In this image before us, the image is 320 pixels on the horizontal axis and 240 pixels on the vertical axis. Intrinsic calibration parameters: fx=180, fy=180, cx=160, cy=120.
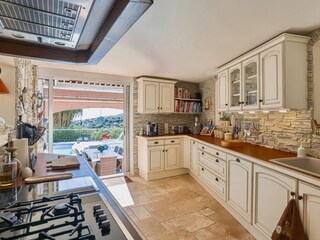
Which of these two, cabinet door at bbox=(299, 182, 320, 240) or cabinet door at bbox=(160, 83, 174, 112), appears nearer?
cabinet door at bbox=(299, 182, 320, 240)

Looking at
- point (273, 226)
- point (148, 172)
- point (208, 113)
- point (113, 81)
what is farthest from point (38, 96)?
point (273, 226)

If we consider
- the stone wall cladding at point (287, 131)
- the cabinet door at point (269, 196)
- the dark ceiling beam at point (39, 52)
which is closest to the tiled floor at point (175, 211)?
the cabinet door at point (269, 196)

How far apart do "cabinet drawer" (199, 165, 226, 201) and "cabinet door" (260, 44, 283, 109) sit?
4.13 ft

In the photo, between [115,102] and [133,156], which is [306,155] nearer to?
[133,156]

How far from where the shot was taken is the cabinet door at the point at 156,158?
3.84m

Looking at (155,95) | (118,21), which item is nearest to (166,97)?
(155,95)

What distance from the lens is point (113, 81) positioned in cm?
405

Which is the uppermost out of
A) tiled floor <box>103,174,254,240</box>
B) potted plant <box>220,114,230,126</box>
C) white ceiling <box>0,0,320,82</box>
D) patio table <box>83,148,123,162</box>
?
white ceiling <box>0,0,320,82</box>

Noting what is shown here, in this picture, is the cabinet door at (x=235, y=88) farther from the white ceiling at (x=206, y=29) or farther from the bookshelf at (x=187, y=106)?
the bookshelf at (x=187, y=106)

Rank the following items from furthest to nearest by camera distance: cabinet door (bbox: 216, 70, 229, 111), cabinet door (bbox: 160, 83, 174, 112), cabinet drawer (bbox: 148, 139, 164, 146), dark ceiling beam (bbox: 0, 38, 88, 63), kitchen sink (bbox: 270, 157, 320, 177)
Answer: cabinet door (bbox: 160, 83, 174, 112)
cabinet drawer (bbox: 148, 139, 164, 146)
cabinet door (bbox: 216, 70, 229, 111)
kitchen sink (bbox: 270, 157, 320, 177)
dark ceiling beam (bbox: 0, 38, 88, 63)

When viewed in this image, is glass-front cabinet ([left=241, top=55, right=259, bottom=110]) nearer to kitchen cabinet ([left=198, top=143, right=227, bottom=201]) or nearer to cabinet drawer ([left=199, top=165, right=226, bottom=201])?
kitchen cabinet ([left=198, top=143, right=227, bottom=201])

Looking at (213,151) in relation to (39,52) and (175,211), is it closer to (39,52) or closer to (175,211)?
(175,211)

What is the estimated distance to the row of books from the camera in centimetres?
443

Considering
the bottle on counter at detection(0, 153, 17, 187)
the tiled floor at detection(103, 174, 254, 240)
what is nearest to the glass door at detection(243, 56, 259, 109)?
the tiled floor at detection(103, 174, 254, 240)
